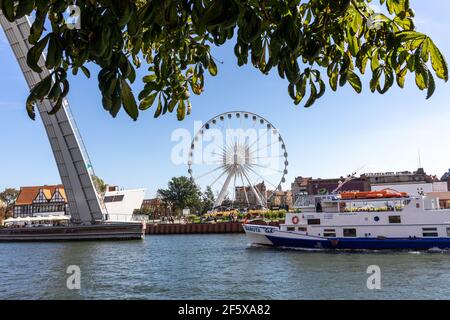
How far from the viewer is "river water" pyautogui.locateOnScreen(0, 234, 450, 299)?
15.4 m

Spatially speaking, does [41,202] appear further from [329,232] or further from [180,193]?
[329,232]

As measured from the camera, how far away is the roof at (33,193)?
85.8 metres

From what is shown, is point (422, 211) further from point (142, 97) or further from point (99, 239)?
point (99, 239)

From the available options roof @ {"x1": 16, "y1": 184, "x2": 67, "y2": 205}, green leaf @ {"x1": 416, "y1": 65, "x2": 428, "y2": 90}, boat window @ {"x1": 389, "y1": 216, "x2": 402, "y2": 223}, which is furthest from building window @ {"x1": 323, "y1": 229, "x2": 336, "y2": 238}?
roof @ {"x1": 16, "y1": 184, "x2": 67, "y2": 205}


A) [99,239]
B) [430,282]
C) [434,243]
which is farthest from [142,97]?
[99,239]

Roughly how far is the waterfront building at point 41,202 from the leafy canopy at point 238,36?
86.8m

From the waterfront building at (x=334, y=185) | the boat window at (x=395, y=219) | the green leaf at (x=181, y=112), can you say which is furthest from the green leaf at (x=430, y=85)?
the waterfront building at (x=334, y=185)

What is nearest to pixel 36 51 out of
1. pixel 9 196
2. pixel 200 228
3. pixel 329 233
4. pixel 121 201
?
pixel 329 233

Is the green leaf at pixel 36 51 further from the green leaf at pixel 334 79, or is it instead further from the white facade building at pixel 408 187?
the white facade building at pixel 408 187

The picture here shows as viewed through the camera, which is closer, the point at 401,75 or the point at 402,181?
the point at 401,75

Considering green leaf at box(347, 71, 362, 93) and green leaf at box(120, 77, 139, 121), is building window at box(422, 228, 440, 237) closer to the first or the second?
green leaf at box(347, 71, 362, 93)

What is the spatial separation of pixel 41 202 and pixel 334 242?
236 feet

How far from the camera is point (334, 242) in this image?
96.8 feet

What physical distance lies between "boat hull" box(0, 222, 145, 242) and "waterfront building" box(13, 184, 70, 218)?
106ft
